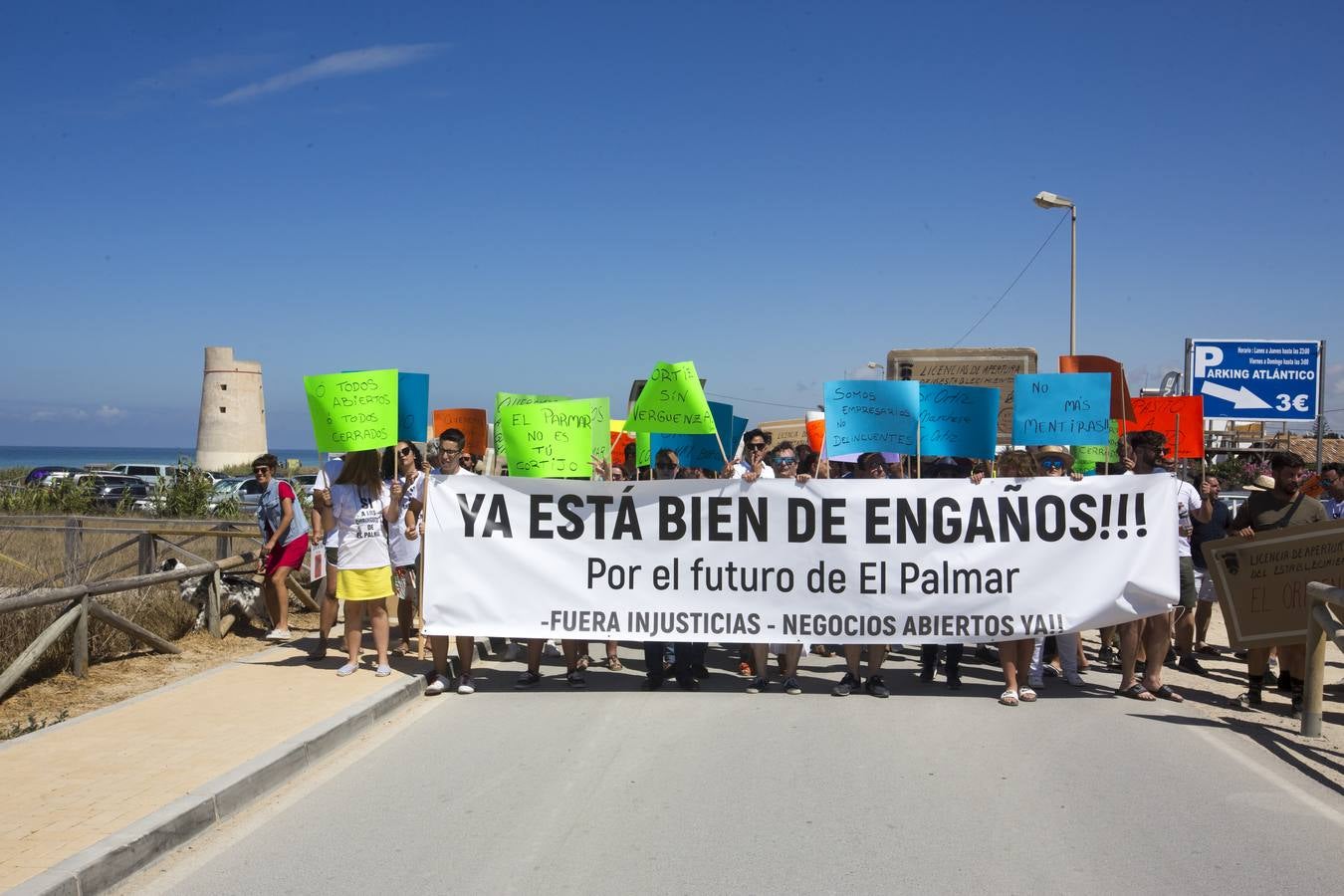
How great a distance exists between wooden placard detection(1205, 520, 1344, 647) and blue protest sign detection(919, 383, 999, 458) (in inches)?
77.3

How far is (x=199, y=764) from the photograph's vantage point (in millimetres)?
6176

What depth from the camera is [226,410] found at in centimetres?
7450

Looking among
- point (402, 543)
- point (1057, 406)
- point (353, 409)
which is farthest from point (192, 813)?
point (1057, 406)

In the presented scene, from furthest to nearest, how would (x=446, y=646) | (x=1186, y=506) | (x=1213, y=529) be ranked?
(x=1213, y=529) < (x=1186, y=506) < (x=446, y=646)

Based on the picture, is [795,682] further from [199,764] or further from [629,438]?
[629,438]

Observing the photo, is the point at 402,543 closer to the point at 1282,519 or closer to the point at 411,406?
the point at 411,406

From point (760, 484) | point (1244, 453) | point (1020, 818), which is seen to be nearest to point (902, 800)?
point (1020, 818)

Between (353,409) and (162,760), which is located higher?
(353,409)

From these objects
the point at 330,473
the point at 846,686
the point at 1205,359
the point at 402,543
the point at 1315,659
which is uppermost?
the point at 1205,359

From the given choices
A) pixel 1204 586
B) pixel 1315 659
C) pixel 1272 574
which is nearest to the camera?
pixel 1315 659

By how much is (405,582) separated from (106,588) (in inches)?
97.3

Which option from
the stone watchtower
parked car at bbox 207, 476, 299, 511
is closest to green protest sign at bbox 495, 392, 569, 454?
parked car at bbox 207, 476, 299, 511

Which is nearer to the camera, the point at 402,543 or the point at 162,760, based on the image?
the point at 162,760

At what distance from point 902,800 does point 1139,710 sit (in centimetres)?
337
